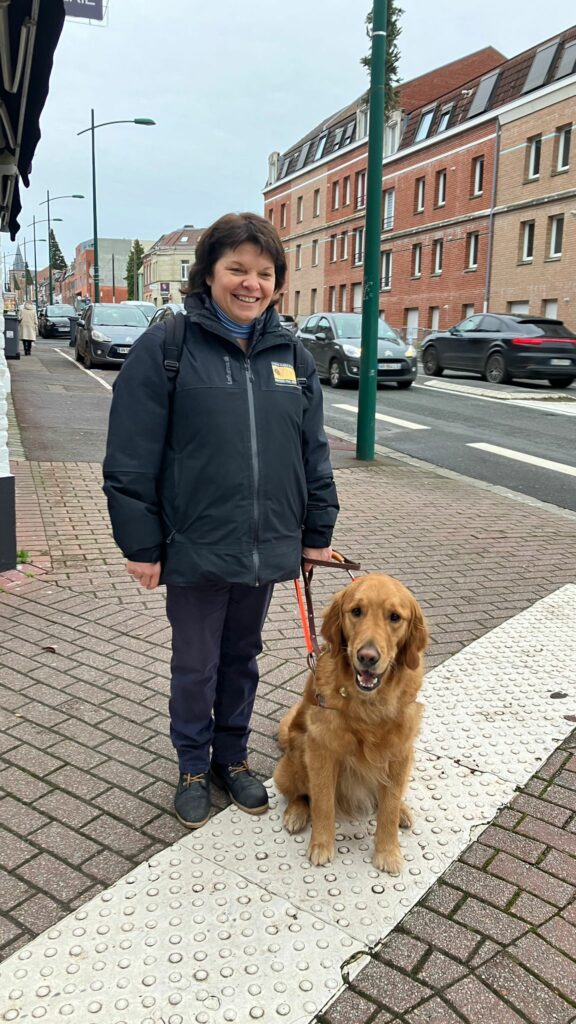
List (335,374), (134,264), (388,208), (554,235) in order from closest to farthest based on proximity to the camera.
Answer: (335,374) → (554,235) → (388,208) → (134,264)

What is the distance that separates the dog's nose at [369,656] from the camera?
8.04ft

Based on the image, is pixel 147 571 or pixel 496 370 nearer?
pixel 147 571

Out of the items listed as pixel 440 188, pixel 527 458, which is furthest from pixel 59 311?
pixel 527 458

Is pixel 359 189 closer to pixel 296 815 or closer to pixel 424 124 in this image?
pixel 424 124

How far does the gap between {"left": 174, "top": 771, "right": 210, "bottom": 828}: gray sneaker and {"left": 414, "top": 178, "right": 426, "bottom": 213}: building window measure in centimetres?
4416

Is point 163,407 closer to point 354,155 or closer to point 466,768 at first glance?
point 466,768

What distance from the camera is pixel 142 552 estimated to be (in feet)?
8.74

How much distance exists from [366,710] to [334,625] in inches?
11.4

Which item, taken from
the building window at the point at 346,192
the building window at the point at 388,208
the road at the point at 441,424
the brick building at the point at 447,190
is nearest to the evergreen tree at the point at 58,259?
the brick building at the point at 447,190

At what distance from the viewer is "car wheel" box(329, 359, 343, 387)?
1953 centimetres

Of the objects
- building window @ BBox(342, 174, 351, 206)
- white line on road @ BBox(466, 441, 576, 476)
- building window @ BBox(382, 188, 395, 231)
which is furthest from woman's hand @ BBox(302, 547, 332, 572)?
building window @ BBox(342, 174, 351, 206)

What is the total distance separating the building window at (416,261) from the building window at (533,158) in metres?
8.73

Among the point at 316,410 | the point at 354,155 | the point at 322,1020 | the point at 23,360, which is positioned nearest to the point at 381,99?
the point at 316,410

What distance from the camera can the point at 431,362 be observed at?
81.7 feet
